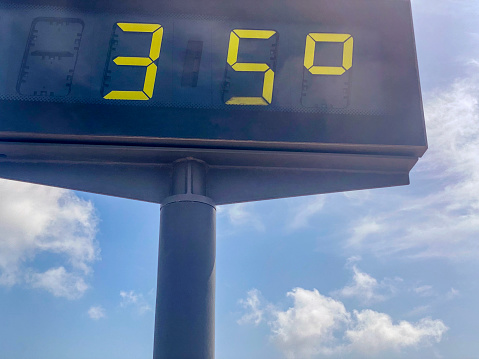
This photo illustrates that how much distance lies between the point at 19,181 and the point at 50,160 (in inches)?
11.5

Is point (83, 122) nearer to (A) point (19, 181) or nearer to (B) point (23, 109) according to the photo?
(B) point (23, 109)

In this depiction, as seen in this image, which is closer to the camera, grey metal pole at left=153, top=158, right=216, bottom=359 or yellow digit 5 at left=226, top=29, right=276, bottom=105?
grey metal pole at left=153, top=158, right=216, bottom=359

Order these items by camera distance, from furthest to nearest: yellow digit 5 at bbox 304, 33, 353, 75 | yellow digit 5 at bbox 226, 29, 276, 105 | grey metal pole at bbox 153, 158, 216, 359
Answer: yellow digit 5 at bbox 304, 33, 353, 75 < yellow digit 5 at bbox 226, 29, 276, 105 < grey metal pole at bbox 153, 158, 216, 359

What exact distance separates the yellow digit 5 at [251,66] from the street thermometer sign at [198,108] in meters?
0.01

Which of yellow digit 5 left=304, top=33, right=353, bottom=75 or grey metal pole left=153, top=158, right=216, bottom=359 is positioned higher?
yellow digit 5 left=304, top=33, right=353, bottom=75

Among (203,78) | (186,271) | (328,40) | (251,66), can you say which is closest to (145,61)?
(203,78)

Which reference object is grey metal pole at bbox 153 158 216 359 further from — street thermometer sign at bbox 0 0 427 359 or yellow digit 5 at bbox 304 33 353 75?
yellow digit 5 at bbox 304 33 353 75

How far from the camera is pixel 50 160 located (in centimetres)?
468

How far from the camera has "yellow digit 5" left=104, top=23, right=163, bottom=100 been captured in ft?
14.5

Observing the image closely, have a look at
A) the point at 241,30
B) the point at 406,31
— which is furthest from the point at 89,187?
the point at 406,31

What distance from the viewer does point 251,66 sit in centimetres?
459

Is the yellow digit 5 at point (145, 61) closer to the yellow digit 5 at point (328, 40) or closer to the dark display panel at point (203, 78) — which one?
the dark display panel at point (203, 78)

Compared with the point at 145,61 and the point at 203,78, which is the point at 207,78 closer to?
the point at 203,78

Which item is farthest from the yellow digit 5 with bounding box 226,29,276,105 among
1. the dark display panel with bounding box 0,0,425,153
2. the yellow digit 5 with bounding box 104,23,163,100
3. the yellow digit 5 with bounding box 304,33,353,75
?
the yellow digit 5 with bounding box 104,23,163,100
